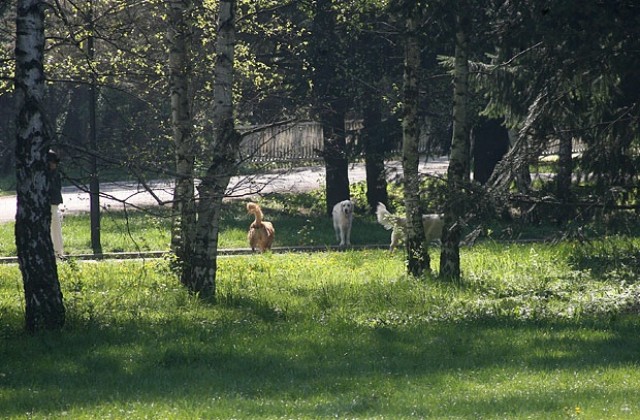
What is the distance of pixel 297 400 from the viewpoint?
924 centimetres

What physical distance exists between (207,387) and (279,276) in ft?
25.6

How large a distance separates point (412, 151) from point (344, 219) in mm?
9832

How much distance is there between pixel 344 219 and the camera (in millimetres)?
26547

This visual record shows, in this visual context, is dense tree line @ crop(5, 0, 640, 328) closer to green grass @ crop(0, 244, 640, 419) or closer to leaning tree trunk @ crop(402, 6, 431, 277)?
leaning tree trunk @ crop(402, 6, 431, 277)

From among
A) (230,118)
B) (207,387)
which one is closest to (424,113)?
(230,118)

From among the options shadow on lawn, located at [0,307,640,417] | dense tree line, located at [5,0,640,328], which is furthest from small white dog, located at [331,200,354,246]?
shadow on lawn, located at [0,307,640,417]

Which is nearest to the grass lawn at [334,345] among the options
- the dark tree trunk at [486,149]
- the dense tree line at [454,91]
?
the dense tree line at [454,91]

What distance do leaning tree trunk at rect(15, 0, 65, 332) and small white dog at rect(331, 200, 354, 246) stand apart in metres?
14.5

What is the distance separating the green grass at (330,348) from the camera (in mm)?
9000

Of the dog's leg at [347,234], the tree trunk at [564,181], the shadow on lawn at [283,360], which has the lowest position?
Answer: the shadow on lawn at [283,360]

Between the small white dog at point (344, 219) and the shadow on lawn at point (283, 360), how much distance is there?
12.9m

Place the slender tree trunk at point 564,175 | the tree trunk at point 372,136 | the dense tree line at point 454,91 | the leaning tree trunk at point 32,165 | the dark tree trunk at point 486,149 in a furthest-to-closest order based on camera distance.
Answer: the dark tree trunk at point 486,149 < the tree trunk at point 372,136 < the slender tree trunk at point 564,175 < the dense tree line at point 454,91 < the leaning tree trunk at point 32,165

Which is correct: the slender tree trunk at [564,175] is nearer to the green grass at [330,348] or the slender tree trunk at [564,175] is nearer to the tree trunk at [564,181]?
the tree trunk at [564,181]

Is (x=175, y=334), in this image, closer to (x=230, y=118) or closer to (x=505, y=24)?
(x=230, y=118)
